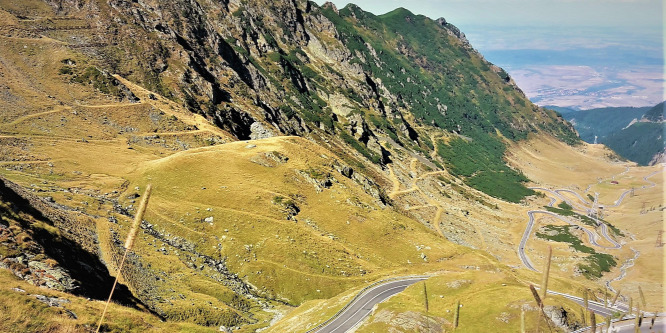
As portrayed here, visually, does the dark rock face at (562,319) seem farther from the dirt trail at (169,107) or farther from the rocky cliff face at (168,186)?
the dirt trail at (169,107)

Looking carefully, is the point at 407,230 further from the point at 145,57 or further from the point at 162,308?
the point at 145,57

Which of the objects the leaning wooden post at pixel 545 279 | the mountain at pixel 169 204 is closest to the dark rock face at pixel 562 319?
the mountain at pixel 169 204

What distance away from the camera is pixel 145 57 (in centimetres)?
18625

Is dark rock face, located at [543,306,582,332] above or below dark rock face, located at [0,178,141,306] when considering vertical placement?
below

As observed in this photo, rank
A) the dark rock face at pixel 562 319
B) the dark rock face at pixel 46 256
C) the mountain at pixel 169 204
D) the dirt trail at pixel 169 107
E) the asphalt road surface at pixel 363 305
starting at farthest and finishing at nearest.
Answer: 1. the dirt trail at pixel 169 107
2. the asphalt road surface at pixel 363 305
3. the mountain at pixel 169 204
4. the dark rock face at pixel 562 319
5. the dark rock face at pixel 46 256

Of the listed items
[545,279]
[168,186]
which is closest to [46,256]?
[545,279]

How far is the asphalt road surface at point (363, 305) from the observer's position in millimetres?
65381

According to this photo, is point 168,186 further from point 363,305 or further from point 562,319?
point 562,319

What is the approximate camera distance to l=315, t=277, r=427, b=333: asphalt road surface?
6538cm

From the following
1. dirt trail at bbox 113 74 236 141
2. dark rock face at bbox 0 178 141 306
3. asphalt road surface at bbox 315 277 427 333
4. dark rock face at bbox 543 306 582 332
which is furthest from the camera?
dirt trail at bbox 113 74 236 141

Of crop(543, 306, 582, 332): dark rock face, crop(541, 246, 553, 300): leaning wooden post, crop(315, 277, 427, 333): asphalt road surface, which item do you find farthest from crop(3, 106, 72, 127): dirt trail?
crop(543, 306, 582, 332): dark rock face

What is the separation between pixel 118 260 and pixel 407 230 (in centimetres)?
9454

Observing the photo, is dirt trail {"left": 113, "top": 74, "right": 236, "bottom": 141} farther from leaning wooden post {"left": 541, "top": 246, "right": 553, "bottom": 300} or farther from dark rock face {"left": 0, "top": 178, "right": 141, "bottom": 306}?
leaning wooden post {"left": 541, "top": 246, "right": 553, "bottom": 300}

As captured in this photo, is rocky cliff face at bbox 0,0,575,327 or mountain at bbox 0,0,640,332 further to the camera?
rocky cliff face at bbox 0,0,575,327
